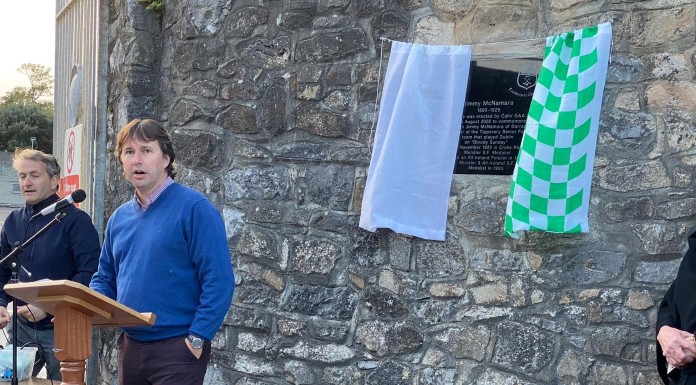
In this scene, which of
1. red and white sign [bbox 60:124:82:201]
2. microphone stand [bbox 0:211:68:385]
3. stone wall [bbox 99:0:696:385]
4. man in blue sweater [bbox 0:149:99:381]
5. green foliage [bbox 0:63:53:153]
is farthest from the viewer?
green foliage [bbox 0:63:53:153]

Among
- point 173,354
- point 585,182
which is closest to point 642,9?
point 585,182

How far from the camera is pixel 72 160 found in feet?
23.6

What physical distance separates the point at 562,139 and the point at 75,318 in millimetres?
2376

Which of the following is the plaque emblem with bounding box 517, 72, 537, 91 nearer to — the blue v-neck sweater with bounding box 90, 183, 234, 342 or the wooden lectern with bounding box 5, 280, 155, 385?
the blue v-neck sweater with bounding box 90, 183, 234, 342

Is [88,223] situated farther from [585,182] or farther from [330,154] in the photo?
[585,182]

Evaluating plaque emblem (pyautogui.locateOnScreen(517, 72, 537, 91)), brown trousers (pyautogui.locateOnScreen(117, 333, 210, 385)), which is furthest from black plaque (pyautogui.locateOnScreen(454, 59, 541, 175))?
brown trousers (pyautogui.locateOnScreen(117, 333, 210, 385))

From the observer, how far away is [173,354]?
3414 millimetres

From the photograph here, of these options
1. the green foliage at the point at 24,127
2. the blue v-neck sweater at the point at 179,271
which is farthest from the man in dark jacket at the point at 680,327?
the green foliage at the point at 24,127

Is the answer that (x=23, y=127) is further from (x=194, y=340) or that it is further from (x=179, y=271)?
(x=194, y=340)

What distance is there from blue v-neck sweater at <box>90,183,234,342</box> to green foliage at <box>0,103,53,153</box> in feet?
126

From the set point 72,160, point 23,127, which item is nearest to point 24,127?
point 23,127

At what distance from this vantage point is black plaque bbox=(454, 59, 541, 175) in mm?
4453

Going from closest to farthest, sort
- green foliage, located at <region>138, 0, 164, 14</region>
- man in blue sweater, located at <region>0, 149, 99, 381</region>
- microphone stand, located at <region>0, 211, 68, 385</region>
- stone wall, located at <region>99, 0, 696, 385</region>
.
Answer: microphone stand, located at <region>0, 211, 68, 385</region> → stone wall, located at <region>99, 0, 696, 385</region> → man in blue sweater, located at <region>0, 149, 99, 381</region> → green foliage, located at <region>138, 0, 164, 14</region>

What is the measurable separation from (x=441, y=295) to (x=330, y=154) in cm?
104
